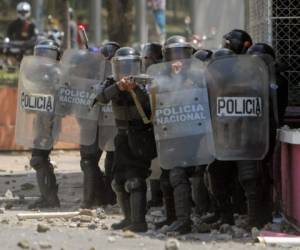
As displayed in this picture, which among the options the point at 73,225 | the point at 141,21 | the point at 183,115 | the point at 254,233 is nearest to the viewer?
the point at 254,233

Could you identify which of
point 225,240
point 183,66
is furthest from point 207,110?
point 225,240

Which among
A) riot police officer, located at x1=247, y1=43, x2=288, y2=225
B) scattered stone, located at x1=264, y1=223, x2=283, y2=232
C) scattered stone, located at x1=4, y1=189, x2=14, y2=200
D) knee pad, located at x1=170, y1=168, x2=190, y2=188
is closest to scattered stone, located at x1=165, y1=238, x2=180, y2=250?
knee pad, located at x1=170, y1=168, x2=190, y2=188

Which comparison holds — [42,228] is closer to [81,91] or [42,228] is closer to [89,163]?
[89,163]

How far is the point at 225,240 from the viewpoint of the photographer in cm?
835

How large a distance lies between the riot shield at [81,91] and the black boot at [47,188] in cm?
53

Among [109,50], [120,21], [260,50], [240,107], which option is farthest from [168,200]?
[120,21]

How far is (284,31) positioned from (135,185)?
296cm

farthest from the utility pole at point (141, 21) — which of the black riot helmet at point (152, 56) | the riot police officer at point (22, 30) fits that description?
the black riot helmet at point (152, 56)

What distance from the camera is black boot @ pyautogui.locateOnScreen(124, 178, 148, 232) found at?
8.65 metres

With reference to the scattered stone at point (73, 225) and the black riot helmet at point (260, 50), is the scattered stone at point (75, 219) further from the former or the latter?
the black riot helmet at point (260, 50)

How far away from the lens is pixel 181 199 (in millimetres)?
8445

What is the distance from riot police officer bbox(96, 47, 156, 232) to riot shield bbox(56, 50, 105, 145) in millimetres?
1219

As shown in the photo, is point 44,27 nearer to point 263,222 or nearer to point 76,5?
point 76,5

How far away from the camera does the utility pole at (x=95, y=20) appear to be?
32.7 metres
